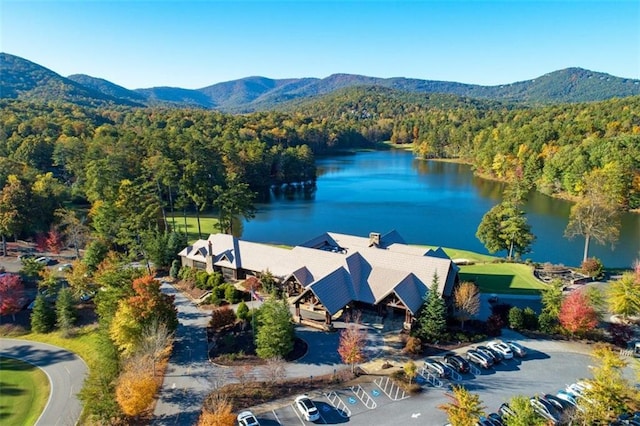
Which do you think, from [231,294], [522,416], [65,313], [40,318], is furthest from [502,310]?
[40,318]

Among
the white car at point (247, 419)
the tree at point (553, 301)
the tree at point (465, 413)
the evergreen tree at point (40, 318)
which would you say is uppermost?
the tree at point (553, 301)

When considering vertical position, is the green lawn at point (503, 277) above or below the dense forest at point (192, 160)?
below

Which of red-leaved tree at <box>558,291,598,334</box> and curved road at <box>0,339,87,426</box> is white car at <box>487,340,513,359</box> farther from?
curved road at <box>0,339,87,426</box>

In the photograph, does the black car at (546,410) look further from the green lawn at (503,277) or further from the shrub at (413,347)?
the green lawn at (503,277)

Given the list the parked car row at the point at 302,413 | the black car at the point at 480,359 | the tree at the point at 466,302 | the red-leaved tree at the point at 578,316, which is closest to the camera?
the parked car row at the point at 302,413

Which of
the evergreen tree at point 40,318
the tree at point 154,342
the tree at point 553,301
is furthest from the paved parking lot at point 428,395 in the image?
the evergreen tree at point 40,318

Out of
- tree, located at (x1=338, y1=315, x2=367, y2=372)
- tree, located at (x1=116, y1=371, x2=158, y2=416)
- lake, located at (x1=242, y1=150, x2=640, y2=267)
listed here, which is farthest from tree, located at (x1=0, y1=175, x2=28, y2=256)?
tree, located at (x1=338, y1=315, x2=367, y2=372)

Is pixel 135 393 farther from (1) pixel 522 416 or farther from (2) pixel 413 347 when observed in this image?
(1) pixel 522 416
